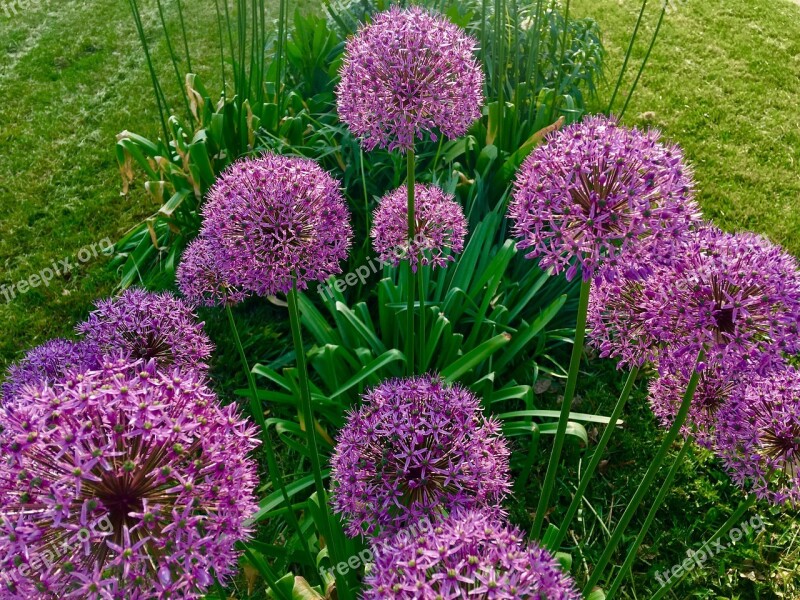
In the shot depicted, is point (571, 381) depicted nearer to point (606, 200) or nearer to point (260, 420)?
point (606, 200)

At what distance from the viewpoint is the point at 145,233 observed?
589cm

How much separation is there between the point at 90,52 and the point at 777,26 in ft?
34.0

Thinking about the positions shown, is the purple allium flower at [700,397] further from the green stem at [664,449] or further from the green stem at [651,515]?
the green stem at [664,449]

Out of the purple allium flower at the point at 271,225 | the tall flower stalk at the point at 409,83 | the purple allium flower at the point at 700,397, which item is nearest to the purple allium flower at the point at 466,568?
the purple allium flower at the point at 700,397

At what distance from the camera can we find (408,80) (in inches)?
107

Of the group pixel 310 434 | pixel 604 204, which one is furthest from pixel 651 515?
Answer: pixel 310 434

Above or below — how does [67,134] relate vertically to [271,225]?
below

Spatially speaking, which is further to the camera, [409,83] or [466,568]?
[409,83]

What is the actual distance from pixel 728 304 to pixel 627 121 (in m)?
6.21

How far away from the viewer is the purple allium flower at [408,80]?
2738 mm

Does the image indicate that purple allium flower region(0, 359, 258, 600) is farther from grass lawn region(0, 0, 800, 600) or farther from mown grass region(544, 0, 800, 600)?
mown grass region(544, 0, 800, 600)

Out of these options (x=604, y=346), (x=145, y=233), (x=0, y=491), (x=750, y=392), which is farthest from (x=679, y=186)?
(x=145, y=233)

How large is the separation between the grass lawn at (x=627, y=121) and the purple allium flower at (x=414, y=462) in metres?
1.62

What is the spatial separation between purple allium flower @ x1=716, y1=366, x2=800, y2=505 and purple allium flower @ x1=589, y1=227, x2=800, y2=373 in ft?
1.01
